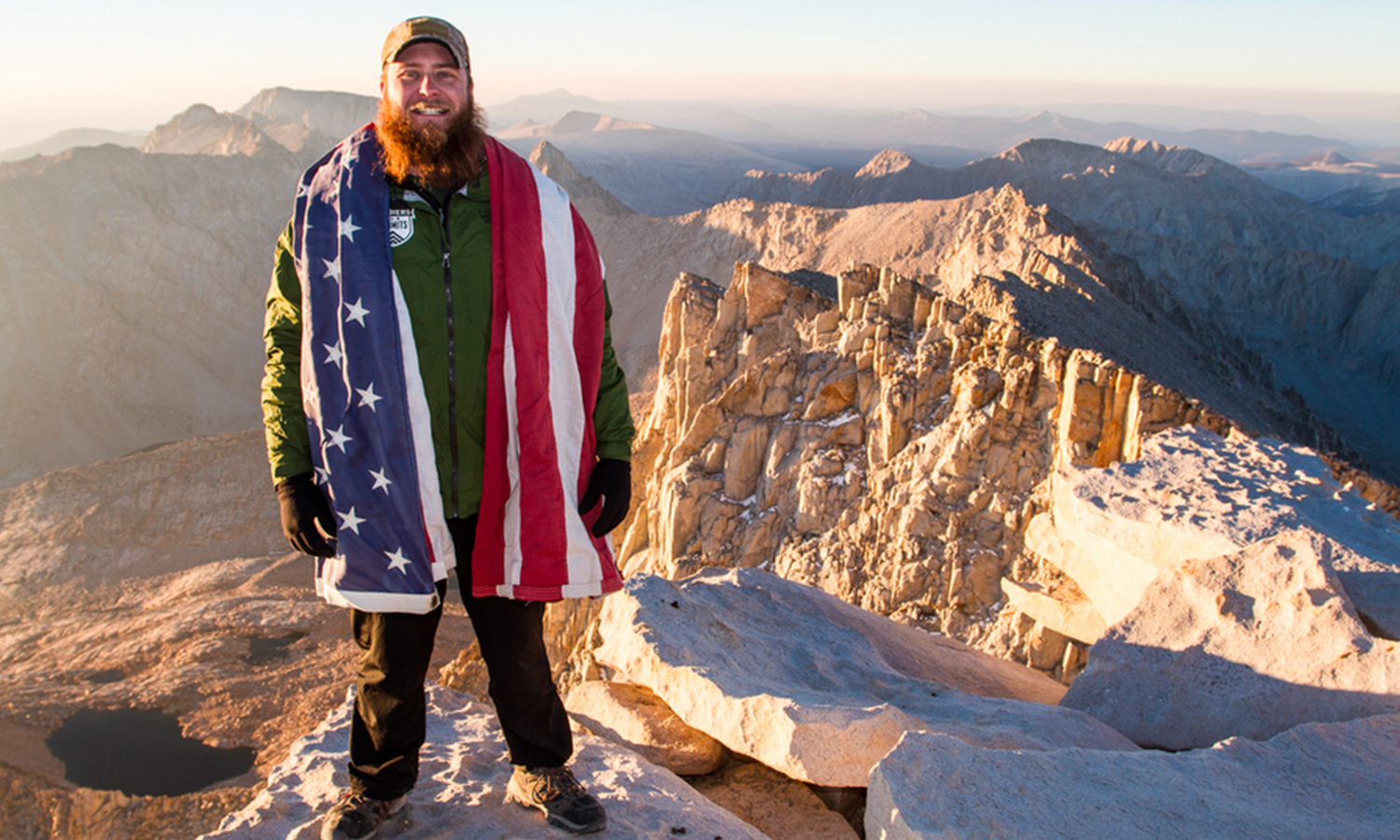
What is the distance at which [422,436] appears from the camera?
2.84 meters

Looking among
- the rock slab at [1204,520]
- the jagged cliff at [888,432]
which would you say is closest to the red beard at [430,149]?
the rock slab at [1204,520]

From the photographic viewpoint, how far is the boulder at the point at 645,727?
4.24 m

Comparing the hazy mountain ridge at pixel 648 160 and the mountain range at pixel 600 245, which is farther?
the hazy mountain ridge at pixel 648 160

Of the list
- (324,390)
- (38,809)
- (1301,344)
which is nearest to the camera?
(324,390)

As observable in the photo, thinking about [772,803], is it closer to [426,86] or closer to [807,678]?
[807,678]

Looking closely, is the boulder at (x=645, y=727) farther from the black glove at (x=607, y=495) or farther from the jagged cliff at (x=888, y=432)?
the jagged cliff at (x=888, y=432)

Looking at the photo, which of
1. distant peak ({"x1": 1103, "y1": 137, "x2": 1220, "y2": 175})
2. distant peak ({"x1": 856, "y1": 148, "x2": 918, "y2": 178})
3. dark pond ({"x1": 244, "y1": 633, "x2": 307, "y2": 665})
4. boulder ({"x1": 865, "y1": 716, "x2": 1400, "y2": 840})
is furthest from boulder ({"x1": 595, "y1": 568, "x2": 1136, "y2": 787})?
distant peak ({"x1": 1103, "y1": 137, "x2": 1220, "y2": 175})

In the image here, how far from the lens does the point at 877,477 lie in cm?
1312

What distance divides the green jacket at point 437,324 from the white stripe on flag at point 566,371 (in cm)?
22

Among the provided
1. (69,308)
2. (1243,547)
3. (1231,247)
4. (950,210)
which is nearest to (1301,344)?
(1231,247)

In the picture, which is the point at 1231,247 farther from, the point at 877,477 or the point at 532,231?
the point at 532,231

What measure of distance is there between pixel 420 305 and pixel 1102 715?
380 cm

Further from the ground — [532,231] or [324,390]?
[532,231]

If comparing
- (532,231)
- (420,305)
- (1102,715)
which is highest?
(532,231)
